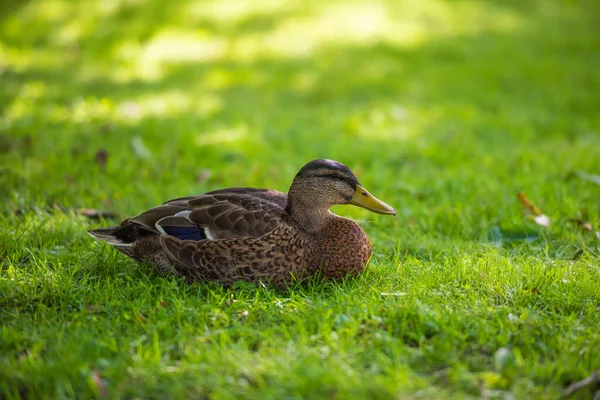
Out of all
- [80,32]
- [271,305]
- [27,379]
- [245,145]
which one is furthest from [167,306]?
[80,32]

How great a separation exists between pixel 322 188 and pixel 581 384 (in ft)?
5.55

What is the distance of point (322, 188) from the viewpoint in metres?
3.51

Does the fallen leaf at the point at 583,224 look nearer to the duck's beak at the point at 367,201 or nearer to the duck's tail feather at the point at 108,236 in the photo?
the duck's beak at the point at 367,201

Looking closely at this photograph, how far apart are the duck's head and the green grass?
17.9 inches

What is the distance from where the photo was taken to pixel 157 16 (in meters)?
9.83

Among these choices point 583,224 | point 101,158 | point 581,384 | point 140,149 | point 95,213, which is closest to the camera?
point 581,384

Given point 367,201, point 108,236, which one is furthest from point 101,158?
point 367,201

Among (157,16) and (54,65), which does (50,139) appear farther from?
(157,16)

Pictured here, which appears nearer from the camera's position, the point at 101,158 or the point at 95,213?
the point at 95,213

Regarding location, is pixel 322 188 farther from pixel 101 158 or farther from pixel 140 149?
pixel 140 149

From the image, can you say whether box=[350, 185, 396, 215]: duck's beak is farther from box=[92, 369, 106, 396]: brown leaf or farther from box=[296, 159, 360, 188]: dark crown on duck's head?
box=[92, 369, 106, 396]: brown leaf

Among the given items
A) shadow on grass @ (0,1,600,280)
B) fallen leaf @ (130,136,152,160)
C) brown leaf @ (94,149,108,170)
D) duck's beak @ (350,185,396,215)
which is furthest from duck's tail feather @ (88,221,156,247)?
fallen leaf @ (130,136,152,160)

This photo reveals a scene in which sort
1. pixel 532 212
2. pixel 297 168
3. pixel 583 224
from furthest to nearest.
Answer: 1. pixel 297 168
2. pixel 532 212
3. pixel 583 224

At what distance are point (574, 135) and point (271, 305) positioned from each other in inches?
211
